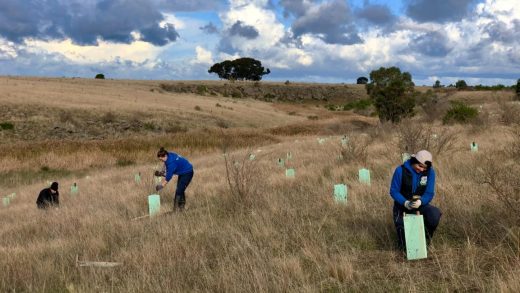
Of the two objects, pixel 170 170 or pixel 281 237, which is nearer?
pixel 281 237

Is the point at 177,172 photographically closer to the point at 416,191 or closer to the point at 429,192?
the point at 416,191

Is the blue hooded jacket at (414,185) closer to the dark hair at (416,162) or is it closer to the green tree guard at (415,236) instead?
the dark hair at (416,162)

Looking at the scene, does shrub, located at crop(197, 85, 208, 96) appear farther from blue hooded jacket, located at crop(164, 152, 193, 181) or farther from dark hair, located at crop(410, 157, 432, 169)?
dark hair, located at crop(410, 157, 432, 169)

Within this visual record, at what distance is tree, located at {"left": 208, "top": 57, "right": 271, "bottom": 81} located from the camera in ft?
377

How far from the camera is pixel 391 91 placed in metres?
41.5

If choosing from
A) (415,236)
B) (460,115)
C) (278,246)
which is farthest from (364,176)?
(460,115)

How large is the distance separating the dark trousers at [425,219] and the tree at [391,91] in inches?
1372

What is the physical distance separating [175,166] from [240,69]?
107539 mm

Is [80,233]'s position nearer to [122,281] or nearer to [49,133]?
[122,281]

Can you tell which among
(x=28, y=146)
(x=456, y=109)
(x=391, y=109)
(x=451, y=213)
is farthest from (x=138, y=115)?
(x=451, y=213)

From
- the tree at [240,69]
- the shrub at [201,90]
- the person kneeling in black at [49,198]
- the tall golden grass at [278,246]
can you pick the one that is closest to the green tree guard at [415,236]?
the tall golden grass at [278,246]

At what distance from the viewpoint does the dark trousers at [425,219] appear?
4.94 m

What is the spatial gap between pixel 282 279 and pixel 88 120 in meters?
34.5

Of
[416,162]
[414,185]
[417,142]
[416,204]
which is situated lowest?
[417,142]
